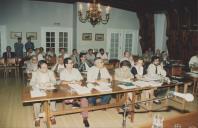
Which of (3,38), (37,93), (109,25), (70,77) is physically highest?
(109,25)

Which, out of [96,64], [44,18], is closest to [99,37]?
[44,18]

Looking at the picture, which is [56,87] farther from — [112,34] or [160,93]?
[112,34]

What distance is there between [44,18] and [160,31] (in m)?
5.77

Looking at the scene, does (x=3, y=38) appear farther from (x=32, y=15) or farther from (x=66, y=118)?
(x=66, y=118)

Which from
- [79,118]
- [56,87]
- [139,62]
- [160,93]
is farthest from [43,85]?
[160,93]

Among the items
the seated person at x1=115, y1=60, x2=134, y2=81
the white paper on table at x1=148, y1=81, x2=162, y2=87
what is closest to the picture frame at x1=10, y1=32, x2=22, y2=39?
the seated person at x1=115, y1=60, x2=134, y2=81

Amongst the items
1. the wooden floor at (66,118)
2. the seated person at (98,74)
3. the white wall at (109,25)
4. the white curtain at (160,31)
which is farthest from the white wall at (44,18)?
the seated person at (98,74)

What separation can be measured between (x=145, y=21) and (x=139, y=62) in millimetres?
5688

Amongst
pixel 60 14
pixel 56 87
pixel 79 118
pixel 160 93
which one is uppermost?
pixel 60 14

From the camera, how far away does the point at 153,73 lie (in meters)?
5.53

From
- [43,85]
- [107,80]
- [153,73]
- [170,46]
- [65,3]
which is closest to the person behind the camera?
[43,85]

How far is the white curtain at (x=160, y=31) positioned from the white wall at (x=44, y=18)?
1.90m

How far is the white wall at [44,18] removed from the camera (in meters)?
9.80

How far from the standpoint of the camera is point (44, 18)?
10250 mm
